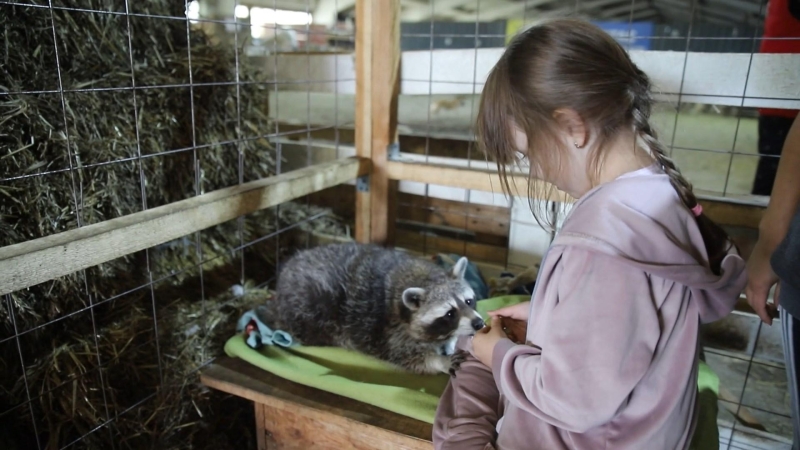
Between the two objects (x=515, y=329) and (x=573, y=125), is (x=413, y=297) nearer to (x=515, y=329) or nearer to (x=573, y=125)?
(x=515, y=329)

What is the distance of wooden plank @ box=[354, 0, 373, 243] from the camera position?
2.65 meters

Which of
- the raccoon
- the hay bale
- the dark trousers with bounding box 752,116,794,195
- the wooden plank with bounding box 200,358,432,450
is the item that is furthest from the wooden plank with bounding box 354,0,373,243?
the dark trousers with bounding box 752,116,794,195

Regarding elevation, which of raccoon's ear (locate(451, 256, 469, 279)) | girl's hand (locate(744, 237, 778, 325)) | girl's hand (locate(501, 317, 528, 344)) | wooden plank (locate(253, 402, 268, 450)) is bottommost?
wooden plank (locate(253, 402, 268, 450))

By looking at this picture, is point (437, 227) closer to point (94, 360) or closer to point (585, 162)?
point (94, 360)

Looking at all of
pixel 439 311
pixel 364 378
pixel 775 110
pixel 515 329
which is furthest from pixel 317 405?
pixel 775 110

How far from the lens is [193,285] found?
8.94ft

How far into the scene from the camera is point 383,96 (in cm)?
273

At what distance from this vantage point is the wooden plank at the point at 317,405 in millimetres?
1818

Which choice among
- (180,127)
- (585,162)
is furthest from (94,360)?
(585,162)

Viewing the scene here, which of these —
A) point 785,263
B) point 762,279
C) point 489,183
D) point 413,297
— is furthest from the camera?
point 489,183

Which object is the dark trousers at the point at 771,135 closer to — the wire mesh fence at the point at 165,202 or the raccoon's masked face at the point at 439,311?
the wire mesh fence at the point at 165,202

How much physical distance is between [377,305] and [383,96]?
1018 millimetres

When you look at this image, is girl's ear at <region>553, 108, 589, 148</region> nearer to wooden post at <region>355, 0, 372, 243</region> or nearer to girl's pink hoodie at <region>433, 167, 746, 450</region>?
girl's pink hoodie at <region>433, 167, 746, 450</region>

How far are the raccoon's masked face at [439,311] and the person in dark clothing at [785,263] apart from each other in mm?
972
